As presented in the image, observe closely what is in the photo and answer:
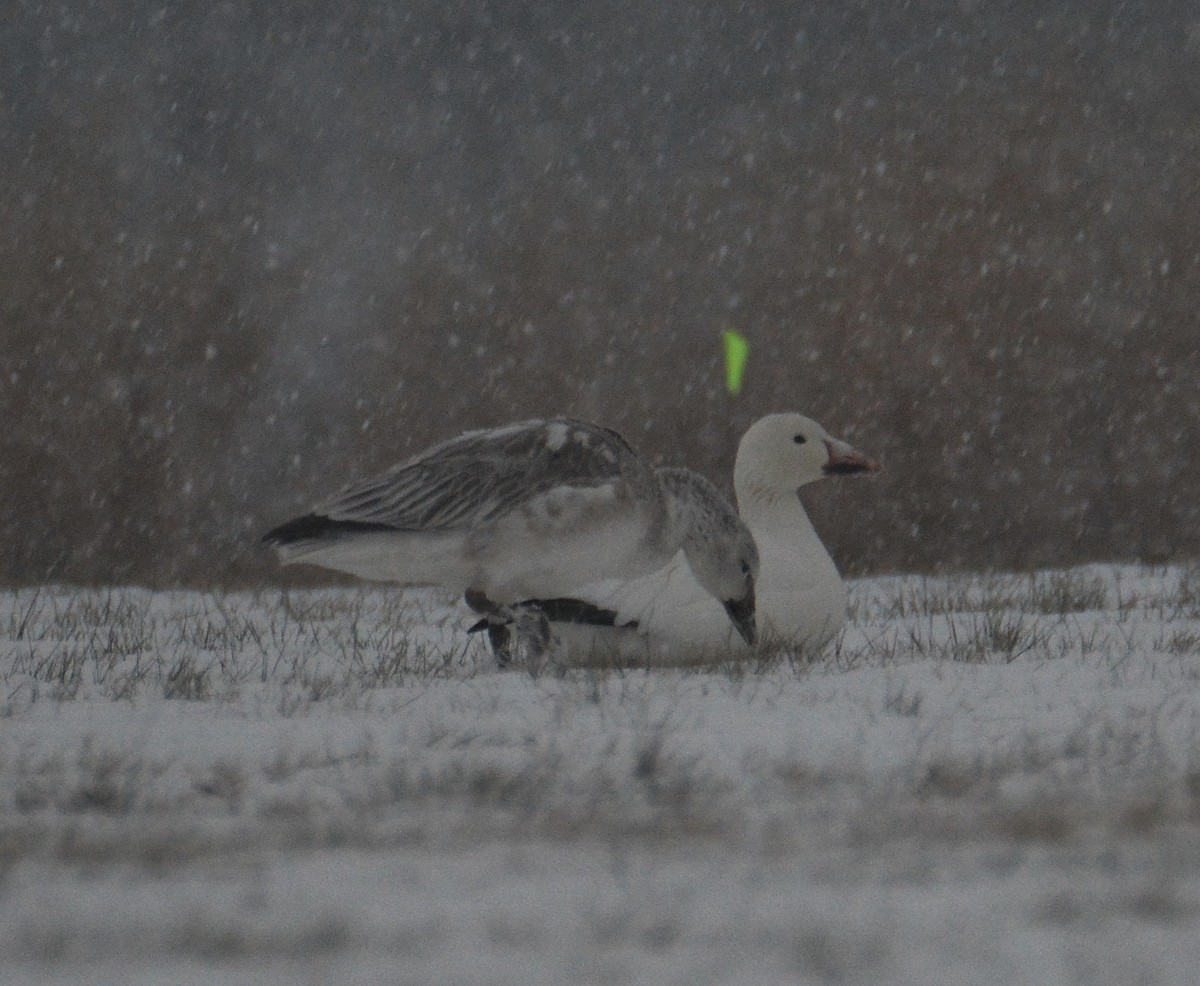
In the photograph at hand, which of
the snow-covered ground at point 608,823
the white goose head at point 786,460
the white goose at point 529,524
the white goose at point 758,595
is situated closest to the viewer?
the snow-covered ground at point 608,823

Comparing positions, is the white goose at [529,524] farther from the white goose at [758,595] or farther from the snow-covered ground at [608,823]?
the snow-covered ground at [608,823]

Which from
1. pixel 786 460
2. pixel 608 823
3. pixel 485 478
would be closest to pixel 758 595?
pixel 786 460

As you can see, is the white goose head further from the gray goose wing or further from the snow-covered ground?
the snow-covered ground

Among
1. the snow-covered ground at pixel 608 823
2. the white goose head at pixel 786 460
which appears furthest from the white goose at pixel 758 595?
the snow-covered ground at pixel 608 823

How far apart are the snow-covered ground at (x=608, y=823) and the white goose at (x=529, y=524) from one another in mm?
404

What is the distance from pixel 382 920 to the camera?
5.94 ft

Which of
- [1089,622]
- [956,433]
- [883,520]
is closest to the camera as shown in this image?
[1089,622]

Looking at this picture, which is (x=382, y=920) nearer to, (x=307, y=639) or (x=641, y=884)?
(x=641, y=884)

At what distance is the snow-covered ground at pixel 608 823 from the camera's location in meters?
1.70

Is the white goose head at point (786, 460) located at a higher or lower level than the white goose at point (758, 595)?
higher

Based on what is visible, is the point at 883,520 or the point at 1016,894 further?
the point at 883,520

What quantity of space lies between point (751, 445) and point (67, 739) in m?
3.36

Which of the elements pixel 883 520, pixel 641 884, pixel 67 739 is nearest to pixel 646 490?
pixel 67 739

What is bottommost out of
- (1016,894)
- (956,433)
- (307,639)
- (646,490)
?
(1016,894)
